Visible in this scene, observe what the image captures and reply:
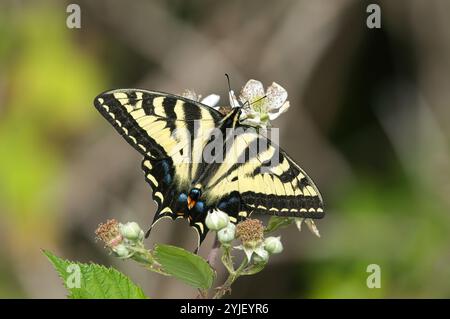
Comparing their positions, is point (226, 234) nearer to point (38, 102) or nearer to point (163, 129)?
point (163, 129)

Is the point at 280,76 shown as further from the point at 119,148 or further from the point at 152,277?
the point at 152,277

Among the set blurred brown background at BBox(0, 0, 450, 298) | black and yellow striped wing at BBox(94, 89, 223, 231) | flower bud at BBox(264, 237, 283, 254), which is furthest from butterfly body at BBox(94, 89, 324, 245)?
blurred brown background at BBox(0, 0, 450, 298)

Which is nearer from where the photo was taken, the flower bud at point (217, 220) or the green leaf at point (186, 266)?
the green leaf at point (186, 266)

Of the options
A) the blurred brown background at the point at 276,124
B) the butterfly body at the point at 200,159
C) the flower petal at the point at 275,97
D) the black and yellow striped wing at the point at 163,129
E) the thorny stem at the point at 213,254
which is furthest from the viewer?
the blurred brown background at the point at 276,124

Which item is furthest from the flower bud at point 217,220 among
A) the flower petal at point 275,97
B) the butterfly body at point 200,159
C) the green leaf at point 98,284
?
the flower petal at point 275,97

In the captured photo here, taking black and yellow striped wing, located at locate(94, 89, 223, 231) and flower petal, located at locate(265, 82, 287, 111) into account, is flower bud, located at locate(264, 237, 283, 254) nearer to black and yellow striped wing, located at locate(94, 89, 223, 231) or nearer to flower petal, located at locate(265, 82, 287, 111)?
black and yellow striped wing, located at locate(94, 89, 223, 231)

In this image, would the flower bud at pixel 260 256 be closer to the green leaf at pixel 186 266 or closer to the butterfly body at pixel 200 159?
the butterfly body at pixel 200 159

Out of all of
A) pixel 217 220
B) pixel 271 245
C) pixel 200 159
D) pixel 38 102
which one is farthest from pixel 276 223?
pixel 38 102
